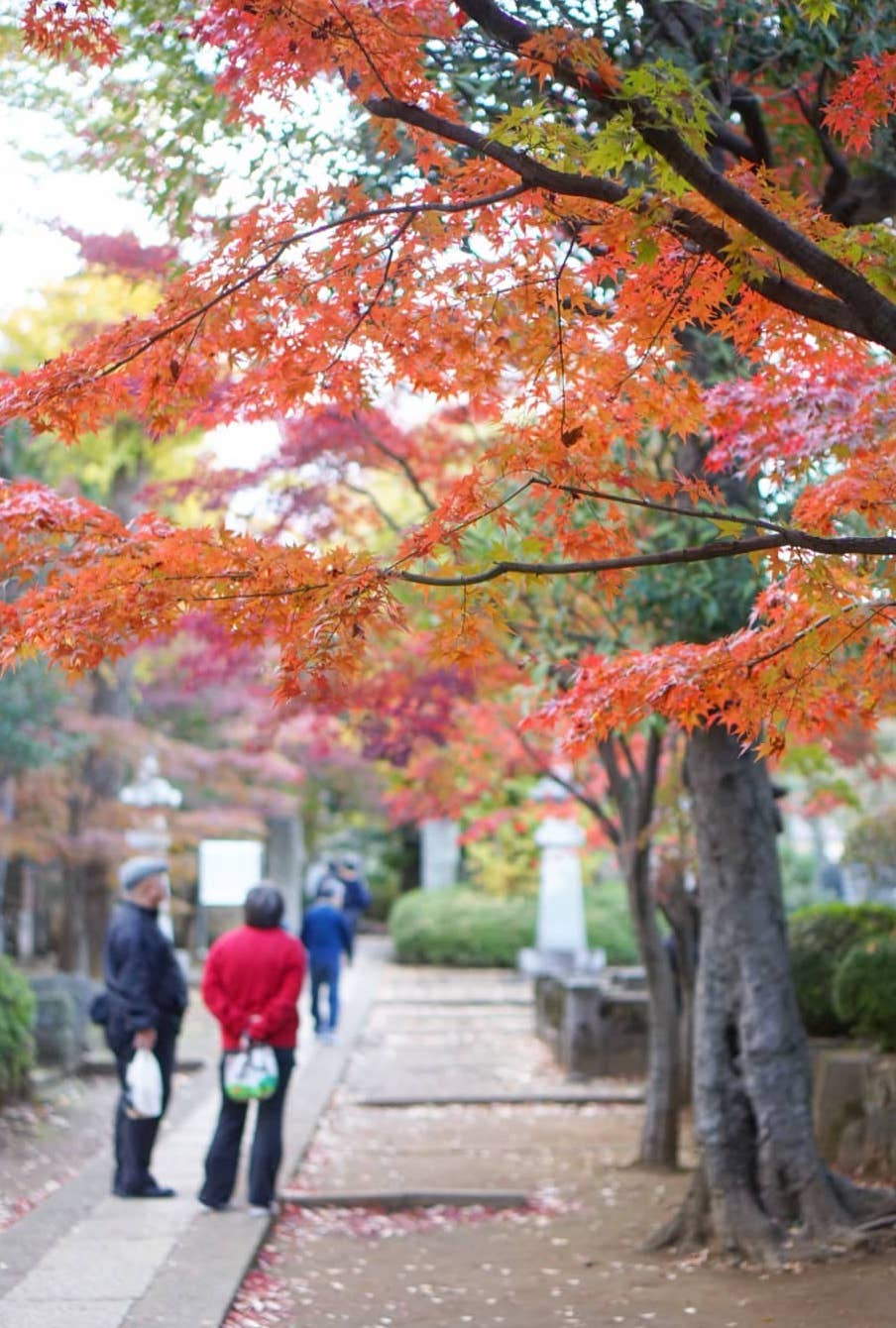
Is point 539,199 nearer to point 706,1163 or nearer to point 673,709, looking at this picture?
point 673,709

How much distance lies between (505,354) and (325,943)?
10.9 metres

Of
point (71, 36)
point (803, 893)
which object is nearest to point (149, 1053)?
point (71, 36)

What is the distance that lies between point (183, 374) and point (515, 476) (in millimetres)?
1193

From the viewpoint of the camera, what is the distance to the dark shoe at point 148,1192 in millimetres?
8039

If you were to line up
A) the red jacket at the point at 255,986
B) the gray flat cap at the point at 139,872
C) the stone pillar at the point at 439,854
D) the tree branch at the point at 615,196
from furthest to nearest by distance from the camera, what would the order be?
the stone pillar at the point at 439,854 < the gray flat cap at the point at 139,872 < the red jacket at the point at 255,986 < the tree branch at the point at 615,196

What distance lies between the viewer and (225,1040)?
310 inches

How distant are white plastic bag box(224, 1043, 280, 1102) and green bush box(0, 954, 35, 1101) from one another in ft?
10.4

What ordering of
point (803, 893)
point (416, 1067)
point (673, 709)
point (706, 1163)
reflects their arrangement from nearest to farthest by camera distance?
point (673, 709), point (706, 1163), point (416, 1067), point (803, 893)

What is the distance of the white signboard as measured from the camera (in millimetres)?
18953

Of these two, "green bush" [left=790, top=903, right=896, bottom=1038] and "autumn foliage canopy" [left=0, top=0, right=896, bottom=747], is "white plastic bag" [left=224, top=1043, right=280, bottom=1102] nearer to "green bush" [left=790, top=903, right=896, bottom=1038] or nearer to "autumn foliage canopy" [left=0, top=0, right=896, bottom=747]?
"autumn foliage canopy" [left=0, top=0, right=896, bottom=747]

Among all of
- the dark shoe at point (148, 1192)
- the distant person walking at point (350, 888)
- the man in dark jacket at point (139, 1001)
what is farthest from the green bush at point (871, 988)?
the distant person walking at point (350, 888)

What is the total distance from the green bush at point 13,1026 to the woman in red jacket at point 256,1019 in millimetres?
2987

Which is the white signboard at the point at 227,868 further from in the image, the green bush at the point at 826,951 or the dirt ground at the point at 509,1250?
the green bush at the point at 826,951

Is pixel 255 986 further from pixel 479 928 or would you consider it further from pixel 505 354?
pixel 479 928
